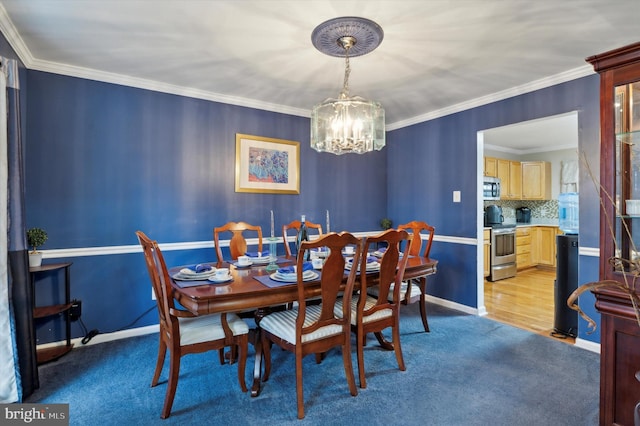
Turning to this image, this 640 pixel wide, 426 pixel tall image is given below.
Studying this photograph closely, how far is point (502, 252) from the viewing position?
5430 mm

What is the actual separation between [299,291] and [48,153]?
8.38 feet

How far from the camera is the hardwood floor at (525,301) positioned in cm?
337

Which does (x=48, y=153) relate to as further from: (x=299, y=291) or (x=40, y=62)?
(x=299, y=291)

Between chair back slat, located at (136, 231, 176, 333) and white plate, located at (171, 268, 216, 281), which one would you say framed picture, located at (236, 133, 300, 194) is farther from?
chair back slat, located at (136, 231, 176, 333)

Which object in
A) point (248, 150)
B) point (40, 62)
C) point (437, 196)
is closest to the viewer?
point (40, 62)

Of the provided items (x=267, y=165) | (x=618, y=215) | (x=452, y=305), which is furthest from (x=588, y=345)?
(x=267, y=165)

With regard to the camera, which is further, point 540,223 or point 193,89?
point 540,223

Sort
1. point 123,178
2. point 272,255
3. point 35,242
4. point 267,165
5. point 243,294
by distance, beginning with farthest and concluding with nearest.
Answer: point 267,165 → point 123,178 → point 272,255 → point 35,242 → point 243,294

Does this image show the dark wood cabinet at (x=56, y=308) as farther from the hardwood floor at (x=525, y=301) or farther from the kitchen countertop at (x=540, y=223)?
the kitchen countertop at (x=540, y=223)

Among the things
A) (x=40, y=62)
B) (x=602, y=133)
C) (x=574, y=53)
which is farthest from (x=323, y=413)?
(x=40, y=62)

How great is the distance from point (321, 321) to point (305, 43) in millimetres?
1967

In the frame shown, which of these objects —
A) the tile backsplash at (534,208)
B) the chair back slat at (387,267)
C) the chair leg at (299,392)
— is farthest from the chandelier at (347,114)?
the tile backsplash at (534,208)

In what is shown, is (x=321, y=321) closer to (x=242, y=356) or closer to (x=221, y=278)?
(x=242, y=356)

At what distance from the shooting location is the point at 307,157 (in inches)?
165
